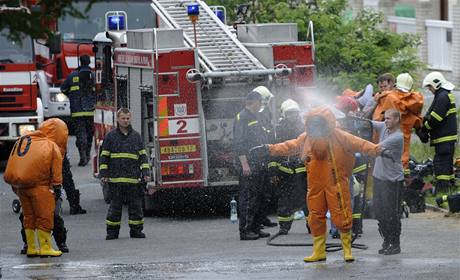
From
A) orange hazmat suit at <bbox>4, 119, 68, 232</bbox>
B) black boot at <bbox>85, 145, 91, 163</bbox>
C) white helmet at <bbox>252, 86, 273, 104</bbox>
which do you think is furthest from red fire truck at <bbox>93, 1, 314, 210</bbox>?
black boot at <bbox>85, 145, 91, 163</bbox>

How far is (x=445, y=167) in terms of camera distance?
17250 millimetres

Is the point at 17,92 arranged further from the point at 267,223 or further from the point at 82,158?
the point at 267,223

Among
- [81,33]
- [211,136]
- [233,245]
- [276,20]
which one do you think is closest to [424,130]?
[211,136]

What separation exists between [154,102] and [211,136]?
87 centimetres

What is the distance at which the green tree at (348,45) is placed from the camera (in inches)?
900

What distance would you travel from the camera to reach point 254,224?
601 inches

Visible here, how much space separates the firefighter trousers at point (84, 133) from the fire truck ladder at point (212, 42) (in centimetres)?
482

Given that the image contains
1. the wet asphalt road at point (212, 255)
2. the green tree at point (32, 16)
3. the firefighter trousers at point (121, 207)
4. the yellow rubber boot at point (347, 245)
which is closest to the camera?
the green tree at point (32, 16)

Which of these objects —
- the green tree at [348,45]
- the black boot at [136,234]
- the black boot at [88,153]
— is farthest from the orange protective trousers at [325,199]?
the black boot at [88,153]

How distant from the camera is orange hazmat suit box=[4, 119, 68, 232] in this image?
45.8ft

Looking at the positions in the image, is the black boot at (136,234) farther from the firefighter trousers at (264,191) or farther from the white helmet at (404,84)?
the white helmet at (404,84)

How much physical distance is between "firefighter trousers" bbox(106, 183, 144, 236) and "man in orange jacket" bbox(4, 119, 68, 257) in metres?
1.43

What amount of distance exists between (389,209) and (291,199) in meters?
2.48

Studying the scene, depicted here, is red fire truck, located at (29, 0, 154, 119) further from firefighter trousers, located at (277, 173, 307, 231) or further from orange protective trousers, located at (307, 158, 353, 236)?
orange protective trousers, located at (307, 158, 353, 236)
